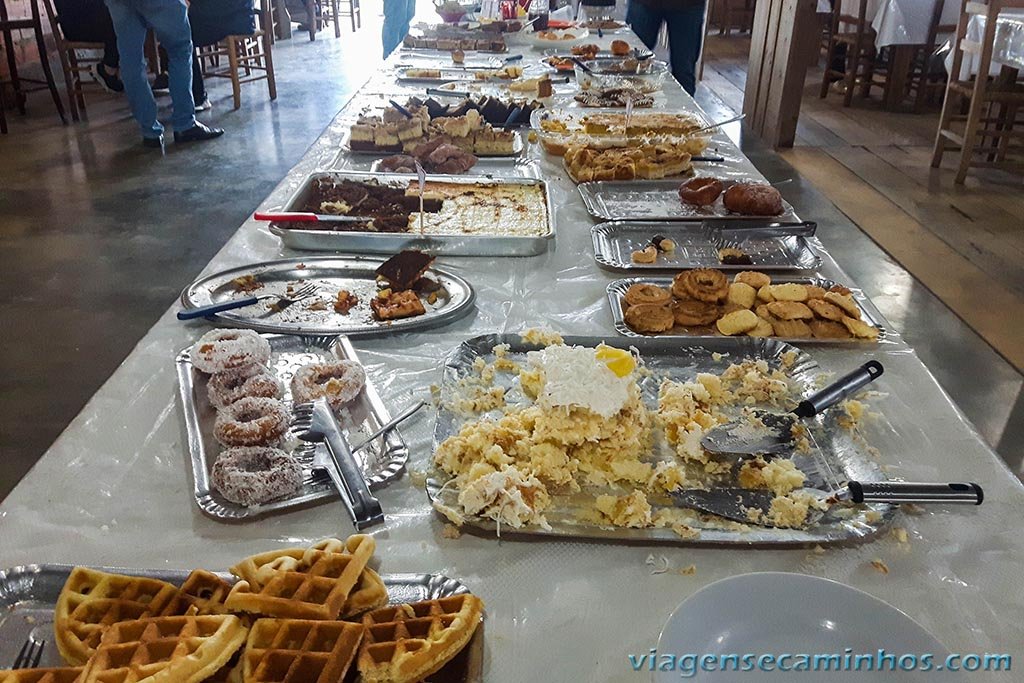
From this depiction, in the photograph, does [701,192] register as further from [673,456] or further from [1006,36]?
[1006,36]

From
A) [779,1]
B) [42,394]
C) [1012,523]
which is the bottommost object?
[42,394]

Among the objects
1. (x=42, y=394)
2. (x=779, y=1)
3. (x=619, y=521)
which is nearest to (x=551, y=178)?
(x=619, y=521)

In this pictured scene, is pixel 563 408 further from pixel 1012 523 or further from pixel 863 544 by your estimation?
pixel 1012 523

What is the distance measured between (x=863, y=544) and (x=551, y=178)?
1.76 meters

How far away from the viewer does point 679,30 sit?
17.0 ft

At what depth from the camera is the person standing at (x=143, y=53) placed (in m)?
5.16

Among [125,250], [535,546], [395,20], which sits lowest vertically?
[125,250]

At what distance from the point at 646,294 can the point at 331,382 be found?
0.72 m

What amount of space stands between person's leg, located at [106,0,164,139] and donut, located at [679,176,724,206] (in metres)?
4.74

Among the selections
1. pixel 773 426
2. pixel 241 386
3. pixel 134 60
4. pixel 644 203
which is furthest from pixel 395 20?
pixel 773 426

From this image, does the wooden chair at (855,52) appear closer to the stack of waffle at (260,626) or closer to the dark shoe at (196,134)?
the dark shoe at (196,134)

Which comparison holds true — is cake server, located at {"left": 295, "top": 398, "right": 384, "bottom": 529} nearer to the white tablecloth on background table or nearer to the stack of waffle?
the stack of waffle

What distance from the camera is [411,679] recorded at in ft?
2.39

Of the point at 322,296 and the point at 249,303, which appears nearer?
the point at 249,303
